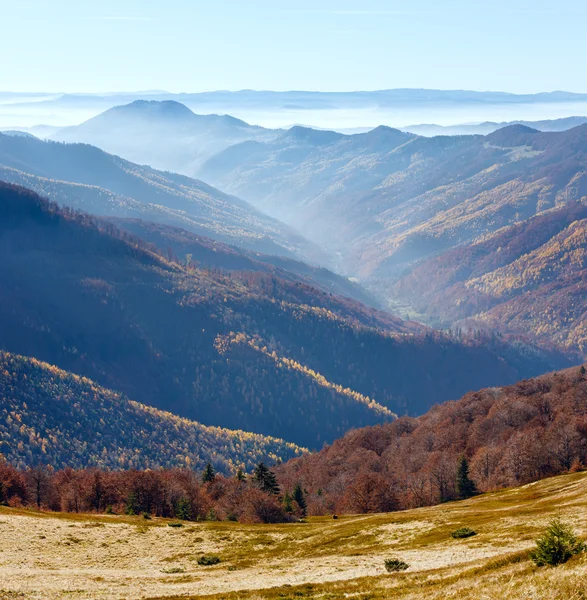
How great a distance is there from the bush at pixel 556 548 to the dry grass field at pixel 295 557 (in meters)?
1.02

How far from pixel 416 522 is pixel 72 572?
51.2 m

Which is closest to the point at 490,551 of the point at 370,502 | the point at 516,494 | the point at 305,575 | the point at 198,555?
the point at 305,575

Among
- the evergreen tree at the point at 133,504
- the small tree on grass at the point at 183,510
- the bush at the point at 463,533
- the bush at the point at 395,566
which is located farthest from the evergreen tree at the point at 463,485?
the bush at the point at 395,566

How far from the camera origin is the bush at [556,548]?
2014 inches

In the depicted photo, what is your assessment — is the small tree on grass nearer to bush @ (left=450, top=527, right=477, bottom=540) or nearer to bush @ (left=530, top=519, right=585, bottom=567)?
bush @ (left=450, top=527, right=477, bottom=540)

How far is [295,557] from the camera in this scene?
9056cm

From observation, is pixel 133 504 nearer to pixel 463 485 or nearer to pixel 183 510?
pixel 183 510

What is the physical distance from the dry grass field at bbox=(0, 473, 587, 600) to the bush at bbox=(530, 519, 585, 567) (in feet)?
3.35

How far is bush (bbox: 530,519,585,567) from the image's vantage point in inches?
2014

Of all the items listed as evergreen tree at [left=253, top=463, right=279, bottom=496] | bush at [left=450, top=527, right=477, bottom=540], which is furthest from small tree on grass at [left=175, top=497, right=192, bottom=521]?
bush at [left=450, top=527, right=477, bottom=540]

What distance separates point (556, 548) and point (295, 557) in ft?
152

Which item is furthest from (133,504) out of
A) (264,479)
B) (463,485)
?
(463,485)

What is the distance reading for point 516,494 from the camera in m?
136

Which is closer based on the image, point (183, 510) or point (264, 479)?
point (183, 510)
